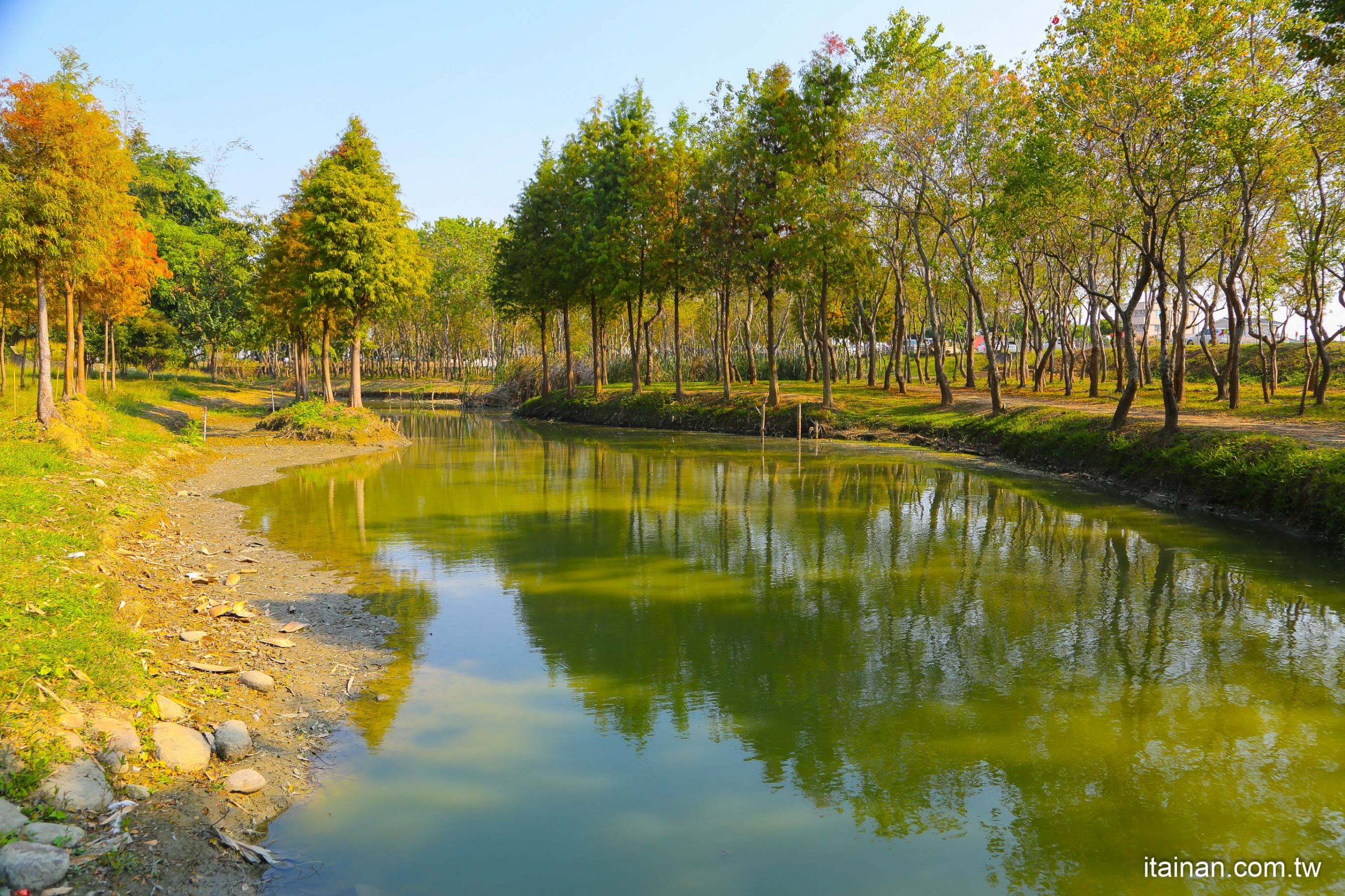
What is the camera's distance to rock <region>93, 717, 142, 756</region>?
6.00 meters

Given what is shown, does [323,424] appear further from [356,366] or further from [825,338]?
[825,338]

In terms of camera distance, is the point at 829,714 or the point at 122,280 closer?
the point at 829,714

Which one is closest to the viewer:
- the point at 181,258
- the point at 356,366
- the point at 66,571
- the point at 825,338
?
the point at 66,571

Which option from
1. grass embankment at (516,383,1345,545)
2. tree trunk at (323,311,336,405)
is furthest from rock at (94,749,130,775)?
tree trunk at (323,311,336,405)

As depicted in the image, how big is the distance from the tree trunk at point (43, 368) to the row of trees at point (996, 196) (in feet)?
80.5

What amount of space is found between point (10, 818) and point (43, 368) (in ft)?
66.4

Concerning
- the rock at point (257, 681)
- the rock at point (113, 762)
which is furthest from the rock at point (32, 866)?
the rock at point (257, 681)

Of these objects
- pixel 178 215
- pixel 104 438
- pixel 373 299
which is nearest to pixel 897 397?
pixel 373 299

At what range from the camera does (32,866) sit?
4.51m

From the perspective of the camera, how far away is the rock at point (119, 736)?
19.7 ft

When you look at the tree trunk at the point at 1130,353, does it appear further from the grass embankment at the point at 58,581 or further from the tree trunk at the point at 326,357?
the tree trunk at the point at 326,357

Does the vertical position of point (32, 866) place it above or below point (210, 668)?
above

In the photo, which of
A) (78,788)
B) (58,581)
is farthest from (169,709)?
(58,581)

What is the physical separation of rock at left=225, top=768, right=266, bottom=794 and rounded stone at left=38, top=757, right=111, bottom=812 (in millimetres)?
821
